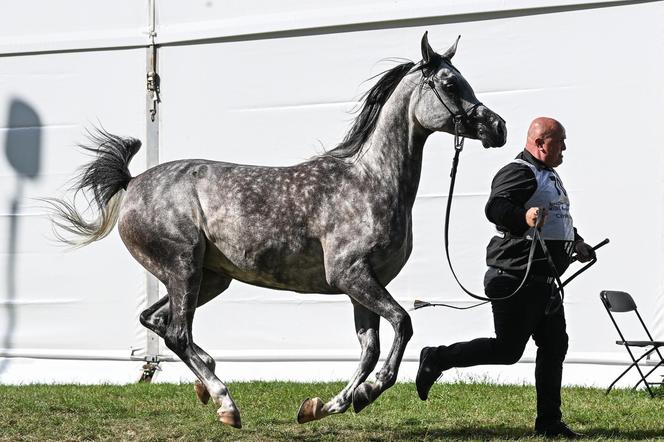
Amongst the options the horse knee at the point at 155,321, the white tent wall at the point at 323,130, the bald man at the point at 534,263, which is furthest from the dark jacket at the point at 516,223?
the white tent wall at the point at 323,130

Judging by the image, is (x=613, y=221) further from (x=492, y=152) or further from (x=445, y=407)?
(x=445, y=407)

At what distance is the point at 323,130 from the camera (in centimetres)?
894

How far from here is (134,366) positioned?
9.27 meters

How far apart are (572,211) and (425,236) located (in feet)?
4.05

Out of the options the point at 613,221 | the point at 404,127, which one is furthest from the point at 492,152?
the point at 404,127

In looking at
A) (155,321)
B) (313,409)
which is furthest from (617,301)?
(155,321)

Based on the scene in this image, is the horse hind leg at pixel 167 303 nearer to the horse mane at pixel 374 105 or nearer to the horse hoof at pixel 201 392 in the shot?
the horse hoof at pixel 201 392

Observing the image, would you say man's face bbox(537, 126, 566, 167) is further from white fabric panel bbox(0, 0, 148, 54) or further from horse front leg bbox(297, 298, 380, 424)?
white fabric panel bbox(0, 0, 148, 54)

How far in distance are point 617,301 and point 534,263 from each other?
2.25m

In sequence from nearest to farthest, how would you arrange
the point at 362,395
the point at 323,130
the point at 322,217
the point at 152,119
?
1. the point at 362,395
2. the point at 322,217
3. the point at 323,130
4. the point at 152,119

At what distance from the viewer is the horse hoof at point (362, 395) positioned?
512 cm

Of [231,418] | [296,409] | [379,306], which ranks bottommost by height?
[296,409]

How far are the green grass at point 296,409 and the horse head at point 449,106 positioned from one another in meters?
1.72

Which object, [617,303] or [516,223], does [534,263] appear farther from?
[617,303]
